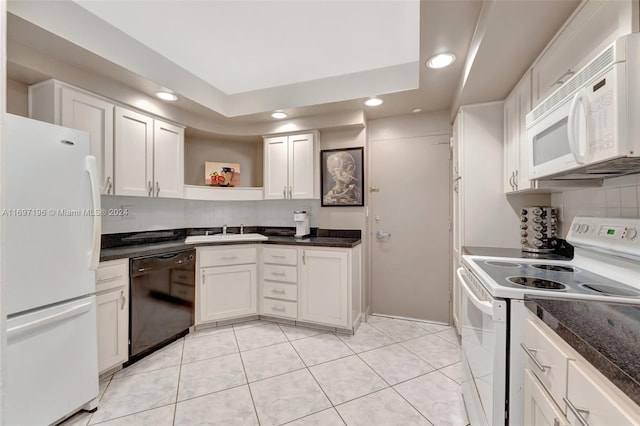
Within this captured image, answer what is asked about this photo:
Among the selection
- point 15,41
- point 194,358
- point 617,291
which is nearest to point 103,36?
point 15,41

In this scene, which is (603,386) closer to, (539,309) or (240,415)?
(539,309)

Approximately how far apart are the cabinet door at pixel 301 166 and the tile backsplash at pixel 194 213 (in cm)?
27

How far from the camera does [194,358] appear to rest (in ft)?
7.41

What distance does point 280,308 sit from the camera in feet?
9.64

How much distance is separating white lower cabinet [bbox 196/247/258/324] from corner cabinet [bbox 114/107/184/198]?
2.50ft

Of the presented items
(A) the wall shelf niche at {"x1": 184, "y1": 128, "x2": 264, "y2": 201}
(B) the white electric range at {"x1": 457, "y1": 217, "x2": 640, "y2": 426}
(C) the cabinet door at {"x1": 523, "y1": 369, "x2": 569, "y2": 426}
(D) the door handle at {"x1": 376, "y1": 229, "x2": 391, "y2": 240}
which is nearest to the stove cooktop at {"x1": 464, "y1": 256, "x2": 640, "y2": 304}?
(B) the white electric range at {"x1": 457, "y1": 217, "x2": 640, "y2": 426}

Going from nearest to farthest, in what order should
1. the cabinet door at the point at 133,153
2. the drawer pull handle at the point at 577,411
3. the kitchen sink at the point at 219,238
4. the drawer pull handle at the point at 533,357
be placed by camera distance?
the drawer pull handle at the point at 577,411 < the drawer pull handle at the point at 533,357 < the cabinet door at the point at 133,153 < the kitchen sink at the point at 219,238

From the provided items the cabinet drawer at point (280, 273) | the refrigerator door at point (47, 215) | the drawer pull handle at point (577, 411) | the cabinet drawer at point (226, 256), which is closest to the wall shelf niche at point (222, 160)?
the cabinet drawer at point (226, 256)

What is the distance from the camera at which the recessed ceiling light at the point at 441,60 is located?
6.08ft

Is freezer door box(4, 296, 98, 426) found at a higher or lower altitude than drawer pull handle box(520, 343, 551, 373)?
lower

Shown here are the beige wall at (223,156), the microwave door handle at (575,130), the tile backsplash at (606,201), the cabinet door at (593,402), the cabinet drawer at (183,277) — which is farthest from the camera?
the beige wall at (223,156)

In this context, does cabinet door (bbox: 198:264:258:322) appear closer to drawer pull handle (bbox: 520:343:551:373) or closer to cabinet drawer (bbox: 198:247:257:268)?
cabinet drawer (bbox: 198:247:257:268)

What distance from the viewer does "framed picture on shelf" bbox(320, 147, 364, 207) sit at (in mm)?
3027

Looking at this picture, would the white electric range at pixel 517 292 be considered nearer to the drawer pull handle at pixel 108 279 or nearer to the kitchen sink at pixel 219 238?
the kitchen sink at pixel 219 238
